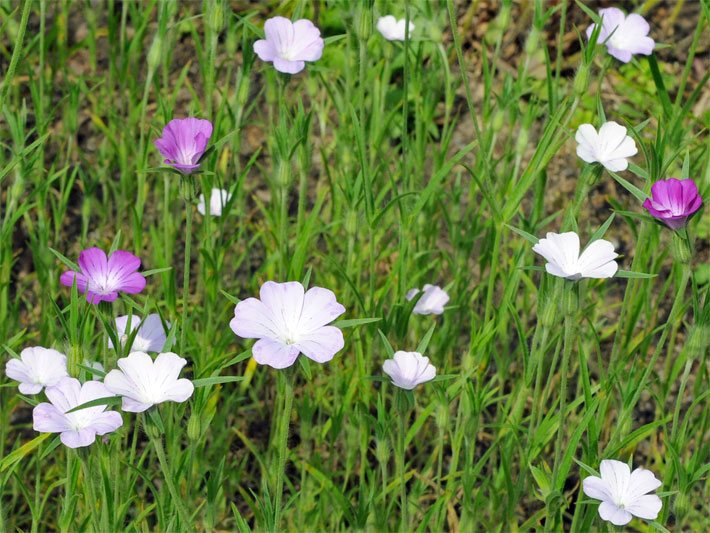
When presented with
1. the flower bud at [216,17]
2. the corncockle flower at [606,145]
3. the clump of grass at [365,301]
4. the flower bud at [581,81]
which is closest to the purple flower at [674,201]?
the clump of grass at [365,301]

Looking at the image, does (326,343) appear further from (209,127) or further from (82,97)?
(82,97)

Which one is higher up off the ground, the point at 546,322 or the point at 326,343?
the point at 326,343

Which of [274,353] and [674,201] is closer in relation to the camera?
[274,353]

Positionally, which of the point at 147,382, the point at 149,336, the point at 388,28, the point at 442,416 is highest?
the point at 388,28

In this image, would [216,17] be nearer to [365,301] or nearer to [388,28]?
[388,28]

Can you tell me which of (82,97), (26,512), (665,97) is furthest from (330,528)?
(82,97)

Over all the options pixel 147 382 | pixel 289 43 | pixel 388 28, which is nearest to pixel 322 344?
pixel 147 382

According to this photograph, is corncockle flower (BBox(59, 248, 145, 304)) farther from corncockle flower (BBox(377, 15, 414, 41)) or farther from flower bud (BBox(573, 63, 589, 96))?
corncockle flower (BBox(377, 15, 414, 41))
